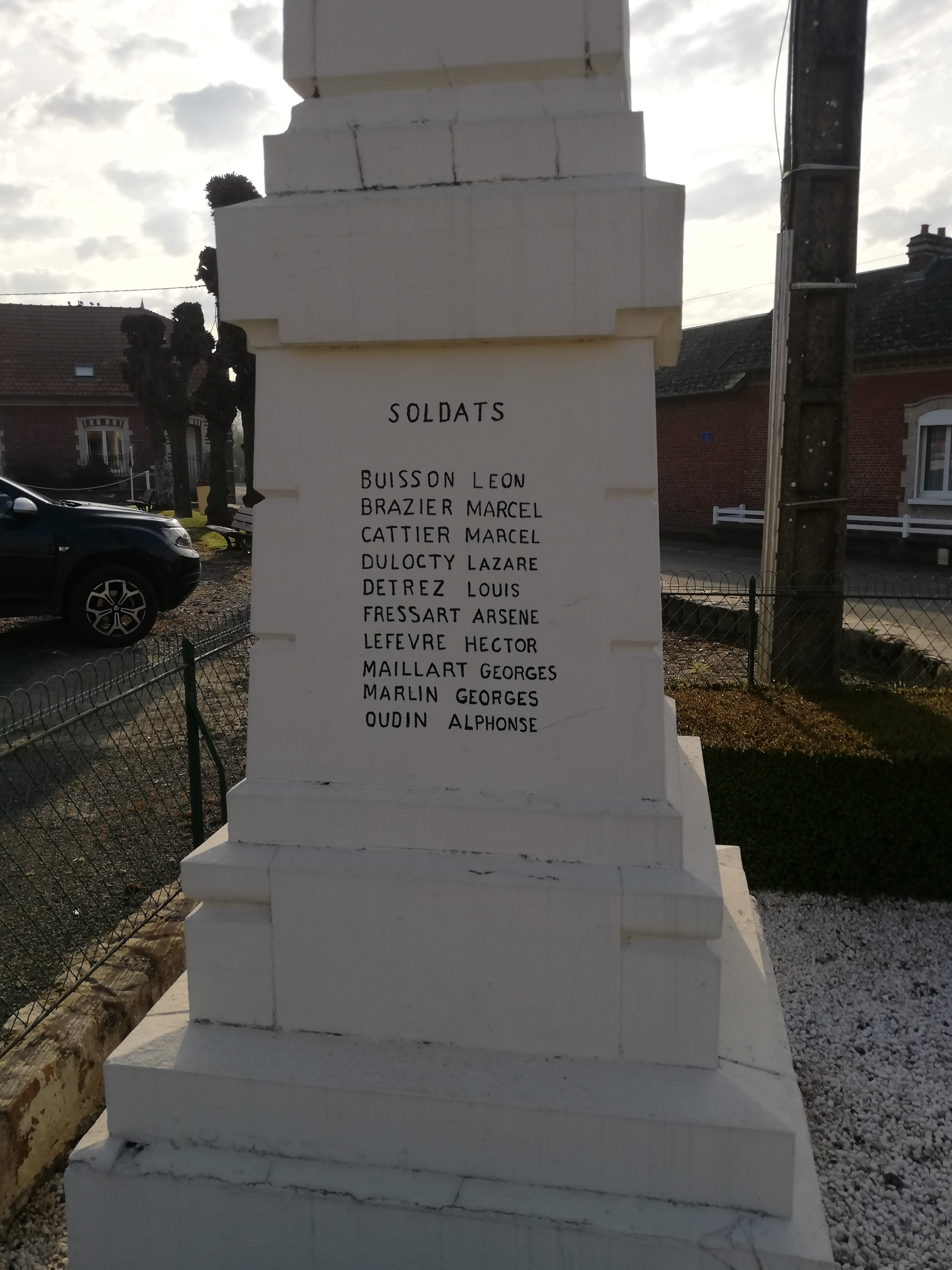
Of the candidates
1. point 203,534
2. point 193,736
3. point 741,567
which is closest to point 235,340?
point 203,534

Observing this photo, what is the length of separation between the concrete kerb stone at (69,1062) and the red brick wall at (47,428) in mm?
32873

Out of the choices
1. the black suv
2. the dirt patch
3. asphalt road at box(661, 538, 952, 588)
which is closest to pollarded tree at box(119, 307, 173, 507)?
the dirt patch

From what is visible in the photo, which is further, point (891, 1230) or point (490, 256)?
point (891, 1230)

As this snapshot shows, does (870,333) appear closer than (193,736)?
No

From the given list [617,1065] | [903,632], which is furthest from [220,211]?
[903,632]

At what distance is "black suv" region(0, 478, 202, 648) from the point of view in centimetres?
880

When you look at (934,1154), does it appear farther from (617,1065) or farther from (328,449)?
(328,449)

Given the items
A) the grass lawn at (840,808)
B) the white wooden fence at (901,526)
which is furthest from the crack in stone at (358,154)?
the white wooden fence at (901,526)

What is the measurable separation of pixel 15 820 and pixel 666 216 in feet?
15.9

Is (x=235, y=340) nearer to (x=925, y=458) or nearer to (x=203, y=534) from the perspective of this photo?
(x=203, y=534)

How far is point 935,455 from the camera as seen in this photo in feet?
67.5

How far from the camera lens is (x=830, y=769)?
448 cm

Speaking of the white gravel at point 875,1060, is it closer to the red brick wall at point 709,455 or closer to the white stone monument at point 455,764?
the white stone monument at point 455,764

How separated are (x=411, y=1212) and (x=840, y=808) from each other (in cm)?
292
